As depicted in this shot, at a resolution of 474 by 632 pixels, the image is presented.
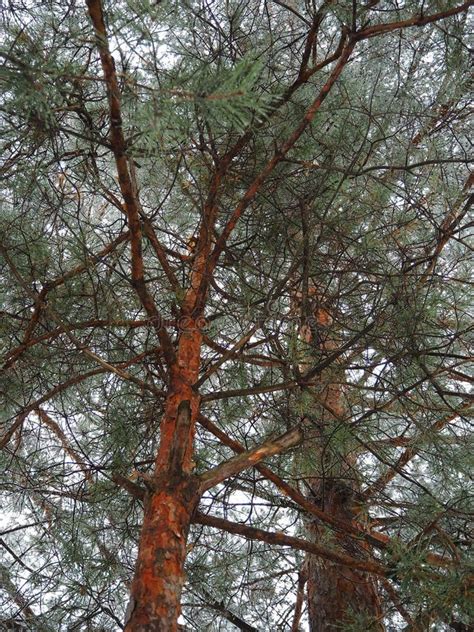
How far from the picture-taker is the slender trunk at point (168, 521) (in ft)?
6.78

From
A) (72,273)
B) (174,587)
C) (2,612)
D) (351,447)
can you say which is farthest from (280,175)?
(2,612)

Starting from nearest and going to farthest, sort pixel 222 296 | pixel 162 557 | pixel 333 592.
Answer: pixel 162 557 < pixel 222 296 < pixel 333 592

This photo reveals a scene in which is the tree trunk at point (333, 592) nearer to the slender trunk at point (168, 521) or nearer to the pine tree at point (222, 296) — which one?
the pine tree at point (222, 296)

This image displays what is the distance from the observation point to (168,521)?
229cm

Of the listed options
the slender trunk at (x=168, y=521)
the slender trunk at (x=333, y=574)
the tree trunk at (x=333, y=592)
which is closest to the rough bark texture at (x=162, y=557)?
the slender trunk at (x=168, y=521)

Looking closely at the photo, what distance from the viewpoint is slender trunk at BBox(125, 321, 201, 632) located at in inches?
81.4

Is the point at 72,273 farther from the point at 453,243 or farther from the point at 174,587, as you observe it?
the point at 453,243

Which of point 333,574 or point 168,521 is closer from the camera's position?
point 168,521

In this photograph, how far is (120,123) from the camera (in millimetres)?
1804

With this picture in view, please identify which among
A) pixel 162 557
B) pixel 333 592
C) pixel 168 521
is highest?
pixel 333 592

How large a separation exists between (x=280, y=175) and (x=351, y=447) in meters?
1.58

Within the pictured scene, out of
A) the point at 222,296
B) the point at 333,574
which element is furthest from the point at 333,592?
the point at 222,296

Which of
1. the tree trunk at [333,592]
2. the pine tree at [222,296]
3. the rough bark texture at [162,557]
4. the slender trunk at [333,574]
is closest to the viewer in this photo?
the rough bark texture at [162,557]

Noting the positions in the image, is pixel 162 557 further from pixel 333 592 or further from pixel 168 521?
pixel 333 592
